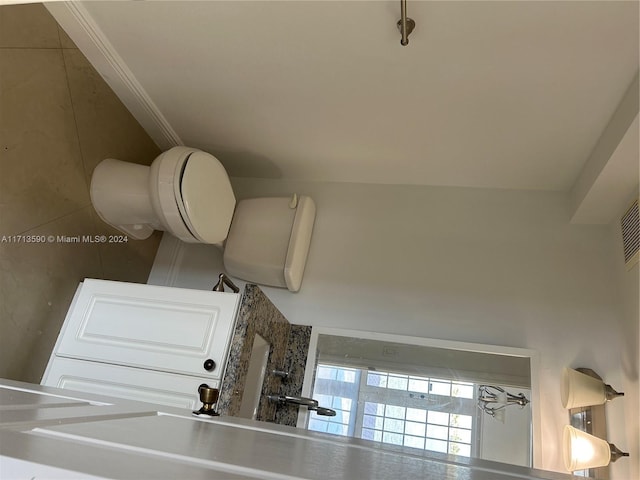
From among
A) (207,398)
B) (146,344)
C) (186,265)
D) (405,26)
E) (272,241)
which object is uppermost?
(405,26)

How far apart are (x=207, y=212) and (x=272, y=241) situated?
345mm

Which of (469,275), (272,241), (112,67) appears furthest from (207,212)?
(469,275)

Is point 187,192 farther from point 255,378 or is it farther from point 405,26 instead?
point 405,26

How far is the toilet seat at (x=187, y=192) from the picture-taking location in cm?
155

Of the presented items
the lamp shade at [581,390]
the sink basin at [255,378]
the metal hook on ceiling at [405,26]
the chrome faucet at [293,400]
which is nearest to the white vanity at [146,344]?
the sink basin at [255,378]

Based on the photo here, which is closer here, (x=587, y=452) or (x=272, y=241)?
(x=587, y=452)

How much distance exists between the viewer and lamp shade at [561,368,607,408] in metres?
1.40

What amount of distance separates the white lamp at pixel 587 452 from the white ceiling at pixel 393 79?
990 mm

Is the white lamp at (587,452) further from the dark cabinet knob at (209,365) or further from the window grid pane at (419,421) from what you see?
the dark cabinet knob at (209,365)

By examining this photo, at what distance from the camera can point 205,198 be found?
1656 mm

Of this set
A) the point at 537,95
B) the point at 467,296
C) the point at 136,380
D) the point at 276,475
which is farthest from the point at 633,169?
the point at 136,380

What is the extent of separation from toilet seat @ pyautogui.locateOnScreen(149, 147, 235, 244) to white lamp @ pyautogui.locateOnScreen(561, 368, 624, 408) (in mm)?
1349

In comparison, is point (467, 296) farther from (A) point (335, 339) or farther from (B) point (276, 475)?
(B) point (276, 475)

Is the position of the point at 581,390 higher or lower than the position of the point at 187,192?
lower
